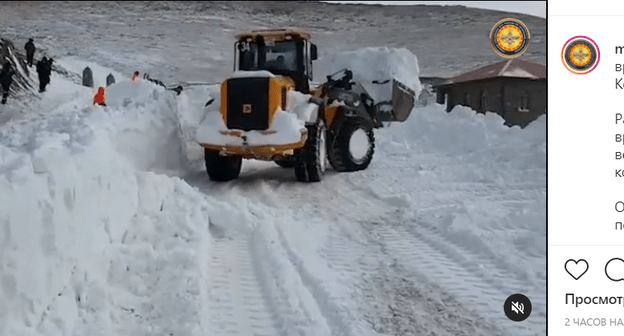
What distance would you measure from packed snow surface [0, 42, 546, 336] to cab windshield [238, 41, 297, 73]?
81cm

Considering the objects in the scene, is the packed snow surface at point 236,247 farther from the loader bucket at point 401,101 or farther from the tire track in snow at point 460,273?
the loader bucket at point 401,101

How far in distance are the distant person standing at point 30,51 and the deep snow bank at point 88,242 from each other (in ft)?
1.35

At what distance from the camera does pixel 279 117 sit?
620cm

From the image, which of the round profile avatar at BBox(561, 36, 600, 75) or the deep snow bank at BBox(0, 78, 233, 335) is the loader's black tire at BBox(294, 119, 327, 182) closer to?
the deep snow bank at BBox(0, 78, 233, 335)

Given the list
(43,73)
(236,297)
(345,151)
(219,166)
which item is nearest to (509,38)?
(236,297)

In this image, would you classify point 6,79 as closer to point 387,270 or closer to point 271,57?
point 387,270

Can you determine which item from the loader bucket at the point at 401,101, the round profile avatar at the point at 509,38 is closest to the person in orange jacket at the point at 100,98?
the round profile avatar at the point at 509,38

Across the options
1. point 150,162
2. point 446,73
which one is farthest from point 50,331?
point 150,162

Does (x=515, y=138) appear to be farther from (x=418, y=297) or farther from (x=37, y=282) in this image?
(x=37, y=282)

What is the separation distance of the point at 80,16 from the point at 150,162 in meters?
2.83

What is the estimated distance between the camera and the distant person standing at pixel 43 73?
3.64 metres

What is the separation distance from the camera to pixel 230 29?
15.0 ft

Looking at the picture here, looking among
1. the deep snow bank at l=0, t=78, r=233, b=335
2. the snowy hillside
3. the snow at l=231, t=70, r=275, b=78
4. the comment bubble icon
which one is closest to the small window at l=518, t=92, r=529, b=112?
the snowy hillside

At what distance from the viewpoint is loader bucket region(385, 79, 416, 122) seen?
326 inches
